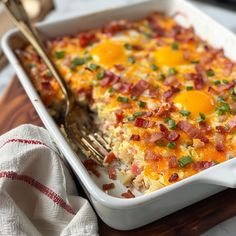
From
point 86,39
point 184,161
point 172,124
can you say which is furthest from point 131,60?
point 184,161

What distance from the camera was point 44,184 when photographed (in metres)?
1.63

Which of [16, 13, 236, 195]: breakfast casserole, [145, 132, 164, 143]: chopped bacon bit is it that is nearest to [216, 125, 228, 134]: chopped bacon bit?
[16, 13, 236, 195]: breakfast casserole

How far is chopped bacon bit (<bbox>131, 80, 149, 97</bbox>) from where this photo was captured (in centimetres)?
202

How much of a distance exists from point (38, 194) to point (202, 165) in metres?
0.62

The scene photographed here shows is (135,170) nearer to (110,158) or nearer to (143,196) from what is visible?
(110,158)

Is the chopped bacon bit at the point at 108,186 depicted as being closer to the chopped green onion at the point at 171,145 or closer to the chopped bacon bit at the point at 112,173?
the chopped bacon bit at the point at 112,173

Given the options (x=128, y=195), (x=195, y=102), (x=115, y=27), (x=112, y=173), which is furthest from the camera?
(x=115, y=27)

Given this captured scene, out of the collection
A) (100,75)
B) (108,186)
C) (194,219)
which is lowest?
(194,219)

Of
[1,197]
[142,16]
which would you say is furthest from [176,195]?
[142,16]

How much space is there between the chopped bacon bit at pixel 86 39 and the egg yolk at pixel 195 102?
2.32 ft

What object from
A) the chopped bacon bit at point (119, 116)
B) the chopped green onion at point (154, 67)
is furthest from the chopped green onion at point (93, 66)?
the chopped bacon bit at point (119, 116)

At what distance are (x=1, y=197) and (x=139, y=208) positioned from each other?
480 millimetres

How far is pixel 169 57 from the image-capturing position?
224 centimetres

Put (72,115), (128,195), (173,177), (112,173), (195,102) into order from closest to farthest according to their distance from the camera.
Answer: (173,177)
(128,195)
(112,173)
(195,102)
(72,115)
